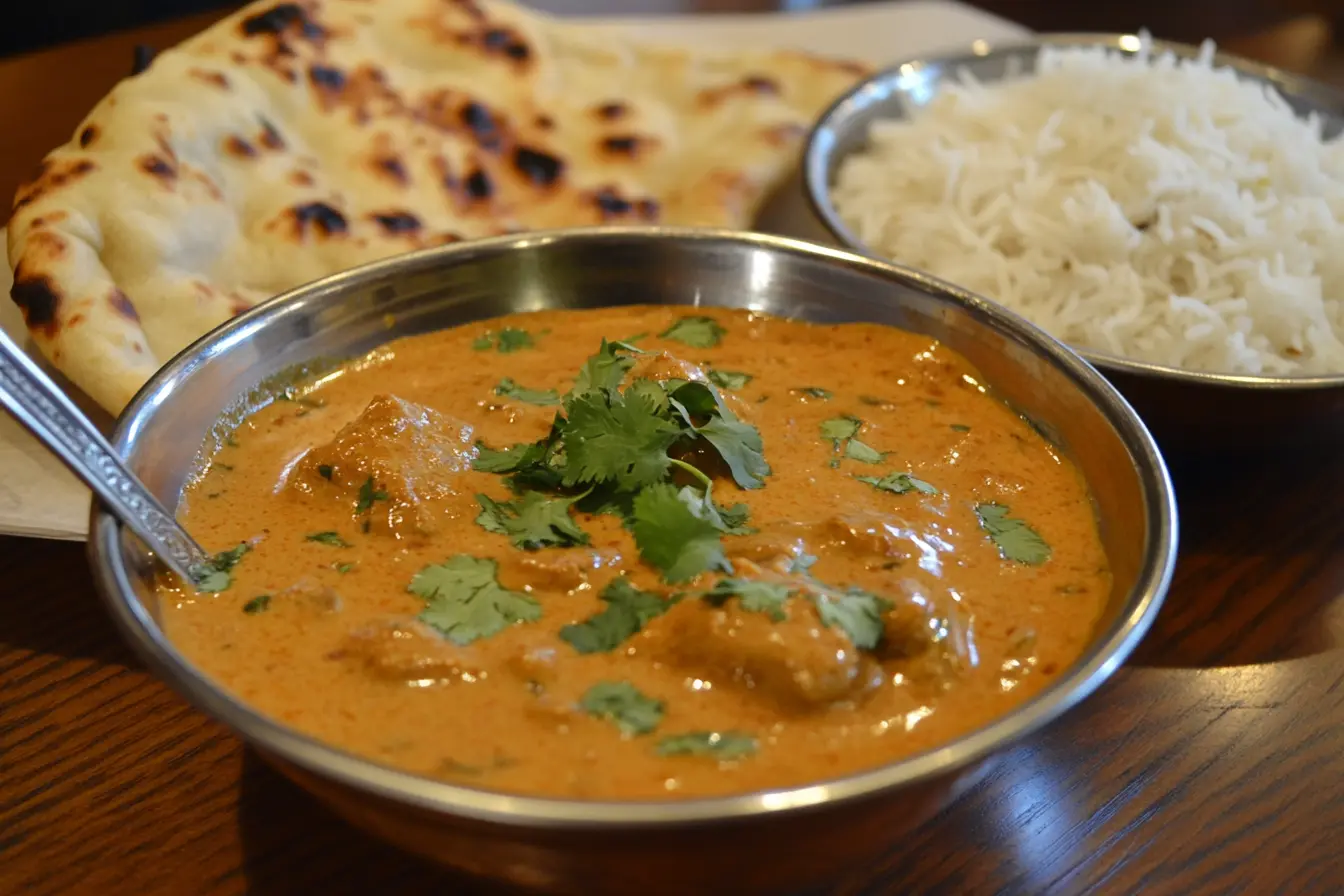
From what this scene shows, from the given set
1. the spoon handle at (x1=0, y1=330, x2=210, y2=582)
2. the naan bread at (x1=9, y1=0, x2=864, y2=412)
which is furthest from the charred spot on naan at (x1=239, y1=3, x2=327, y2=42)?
the spoon handle at (x1=0, y1=330, x2=210, y2=582)

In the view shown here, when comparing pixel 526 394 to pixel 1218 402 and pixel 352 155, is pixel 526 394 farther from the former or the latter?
pixel 1218 402

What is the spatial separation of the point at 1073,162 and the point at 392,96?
1693 mm

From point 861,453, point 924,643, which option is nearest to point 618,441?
point 861,453

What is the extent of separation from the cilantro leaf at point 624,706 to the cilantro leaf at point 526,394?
2.32ft

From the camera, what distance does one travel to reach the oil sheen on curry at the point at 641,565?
141 cm

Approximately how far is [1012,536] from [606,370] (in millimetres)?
671

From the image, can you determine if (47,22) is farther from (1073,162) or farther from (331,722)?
(331,722)

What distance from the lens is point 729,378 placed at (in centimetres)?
211

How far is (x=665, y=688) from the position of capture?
1.45 meters

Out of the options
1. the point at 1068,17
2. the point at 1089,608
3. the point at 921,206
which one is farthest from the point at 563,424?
the point at 1068,17

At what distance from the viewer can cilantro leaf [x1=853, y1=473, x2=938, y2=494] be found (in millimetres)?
1831

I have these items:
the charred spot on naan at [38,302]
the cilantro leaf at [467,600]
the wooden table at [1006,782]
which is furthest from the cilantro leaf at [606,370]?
the charred spot on naan at [38,302]

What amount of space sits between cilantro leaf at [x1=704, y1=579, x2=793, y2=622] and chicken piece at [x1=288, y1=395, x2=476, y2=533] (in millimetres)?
456

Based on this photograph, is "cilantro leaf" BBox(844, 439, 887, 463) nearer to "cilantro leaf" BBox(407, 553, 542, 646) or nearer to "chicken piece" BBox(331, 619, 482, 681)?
"cilantro leaf" BBox(407, 553, 542, 646)
